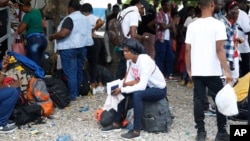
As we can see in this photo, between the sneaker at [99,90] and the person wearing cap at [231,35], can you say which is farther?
the sneaker at [99,90]

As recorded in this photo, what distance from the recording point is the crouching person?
5.63 m

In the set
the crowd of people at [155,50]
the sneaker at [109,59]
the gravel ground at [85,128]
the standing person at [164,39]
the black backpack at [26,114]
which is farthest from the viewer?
the sneaker at [109,59]

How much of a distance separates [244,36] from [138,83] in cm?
232

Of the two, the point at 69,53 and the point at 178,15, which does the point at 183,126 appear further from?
the point at 178,15

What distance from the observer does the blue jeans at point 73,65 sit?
741cm

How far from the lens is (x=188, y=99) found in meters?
8.20

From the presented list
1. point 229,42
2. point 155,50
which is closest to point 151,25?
point 155,50

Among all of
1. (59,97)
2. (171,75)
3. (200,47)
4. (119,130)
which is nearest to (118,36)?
(59,97)

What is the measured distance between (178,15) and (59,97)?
5.55 metres

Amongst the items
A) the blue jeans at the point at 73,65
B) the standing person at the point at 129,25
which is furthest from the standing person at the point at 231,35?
the blue jeans at the point at 73,65

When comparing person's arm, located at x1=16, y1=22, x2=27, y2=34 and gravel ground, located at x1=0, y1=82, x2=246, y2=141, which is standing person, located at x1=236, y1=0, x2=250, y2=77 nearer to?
gravel ground, located at x1=0, y1=82, x2=246, y2=141

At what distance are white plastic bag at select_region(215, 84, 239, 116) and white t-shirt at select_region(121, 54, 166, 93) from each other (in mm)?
980

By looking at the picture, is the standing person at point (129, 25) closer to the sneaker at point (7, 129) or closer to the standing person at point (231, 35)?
the standing person at point (231, 35)

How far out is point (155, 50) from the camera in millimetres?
9898
